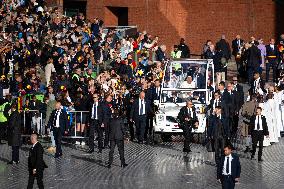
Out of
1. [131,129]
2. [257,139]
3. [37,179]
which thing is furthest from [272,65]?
[37,179]

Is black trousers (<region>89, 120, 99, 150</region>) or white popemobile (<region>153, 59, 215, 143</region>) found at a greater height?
white popemobile (<region>153, 59, 215, 143</region>)

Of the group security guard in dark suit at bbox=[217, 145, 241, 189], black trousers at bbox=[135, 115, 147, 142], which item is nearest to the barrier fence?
black trousers at bbox=[135, 115, 147, 142]

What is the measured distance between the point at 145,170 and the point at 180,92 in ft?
26.2

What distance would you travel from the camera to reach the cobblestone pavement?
25344mm

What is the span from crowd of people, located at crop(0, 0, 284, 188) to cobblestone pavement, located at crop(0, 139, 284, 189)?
63 cm

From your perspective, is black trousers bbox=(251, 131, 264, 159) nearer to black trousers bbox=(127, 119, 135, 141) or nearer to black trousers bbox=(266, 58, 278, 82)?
black trousers bbox=(127, 119, 135, 141)

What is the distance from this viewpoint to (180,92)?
35.3 meters

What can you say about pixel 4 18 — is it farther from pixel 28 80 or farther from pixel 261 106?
pixel 261 106

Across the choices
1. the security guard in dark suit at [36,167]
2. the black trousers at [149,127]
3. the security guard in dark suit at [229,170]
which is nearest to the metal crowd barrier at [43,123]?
the black trousers at [149,127]

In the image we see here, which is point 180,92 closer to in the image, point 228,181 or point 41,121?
point 41,121

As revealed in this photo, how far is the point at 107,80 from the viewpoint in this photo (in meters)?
37.7

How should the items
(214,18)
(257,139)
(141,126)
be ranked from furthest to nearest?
(214,18)
(141,126)
(257,139)

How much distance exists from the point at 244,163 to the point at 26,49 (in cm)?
1441

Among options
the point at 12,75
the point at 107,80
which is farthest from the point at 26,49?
the point at 107,80
